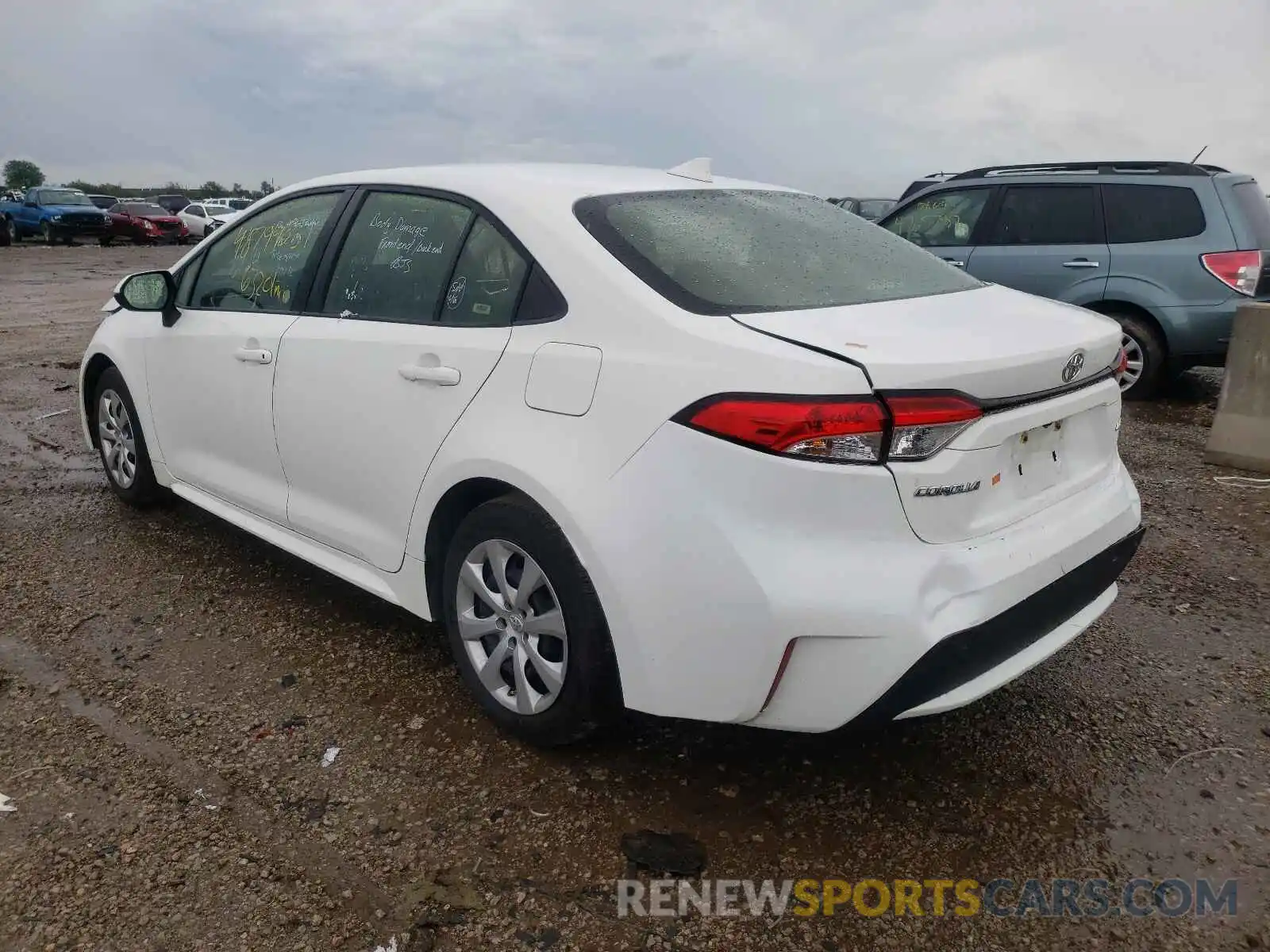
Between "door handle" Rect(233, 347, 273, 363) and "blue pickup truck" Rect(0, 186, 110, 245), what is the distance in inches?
1206

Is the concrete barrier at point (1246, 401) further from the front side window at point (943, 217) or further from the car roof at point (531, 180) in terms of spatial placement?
the car roof at point (531, 180)

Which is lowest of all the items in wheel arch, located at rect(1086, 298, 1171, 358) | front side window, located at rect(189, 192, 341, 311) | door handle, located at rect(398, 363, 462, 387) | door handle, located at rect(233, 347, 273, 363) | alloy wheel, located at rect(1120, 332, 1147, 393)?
alloy wheel, located at rect(1120, 332, 1147, 393)

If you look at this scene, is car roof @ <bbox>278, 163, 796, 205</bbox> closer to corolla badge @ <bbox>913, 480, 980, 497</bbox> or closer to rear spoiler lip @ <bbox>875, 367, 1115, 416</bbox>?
rear spoiler lip @ <bbox>875, 367, 1115, 416</bbox>

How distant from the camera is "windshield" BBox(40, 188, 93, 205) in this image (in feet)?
98.0

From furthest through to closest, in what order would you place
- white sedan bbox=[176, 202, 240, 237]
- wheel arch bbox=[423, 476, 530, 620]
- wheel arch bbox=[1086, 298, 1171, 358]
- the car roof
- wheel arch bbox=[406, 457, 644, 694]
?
white sedan bbox=[176, 202, 240, 237] → wheel arch bbox=[1086, 298, 1171, 358] → the car roof → wheel arch bbox=[423, 476, 530, 620] → wheel arch bbox=[406, 457, 644, 694]

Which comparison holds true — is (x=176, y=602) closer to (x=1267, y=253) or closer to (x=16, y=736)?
(x=16, y=736)

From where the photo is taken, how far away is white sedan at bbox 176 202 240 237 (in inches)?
1283

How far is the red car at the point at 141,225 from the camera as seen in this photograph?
97.9ft

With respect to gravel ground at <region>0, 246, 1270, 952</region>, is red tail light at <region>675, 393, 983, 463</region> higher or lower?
higher

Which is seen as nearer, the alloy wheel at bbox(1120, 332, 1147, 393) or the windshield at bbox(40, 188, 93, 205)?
the alloy wheel at bbox(1120, 332, 1147, 393)

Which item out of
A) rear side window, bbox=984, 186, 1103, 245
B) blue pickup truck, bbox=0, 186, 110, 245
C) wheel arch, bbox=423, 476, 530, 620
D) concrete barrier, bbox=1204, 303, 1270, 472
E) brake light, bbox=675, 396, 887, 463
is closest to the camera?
brake light, bbox=675, 396, 887, 463

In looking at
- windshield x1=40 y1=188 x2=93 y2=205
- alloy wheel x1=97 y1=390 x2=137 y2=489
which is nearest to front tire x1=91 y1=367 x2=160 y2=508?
alloy wheel x1=97 y1=390 x2=137 y2=489

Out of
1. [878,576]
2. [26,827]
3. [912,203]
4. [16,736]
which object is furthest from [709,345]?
[912,203]

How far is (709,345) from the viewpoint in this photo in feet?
7.29
